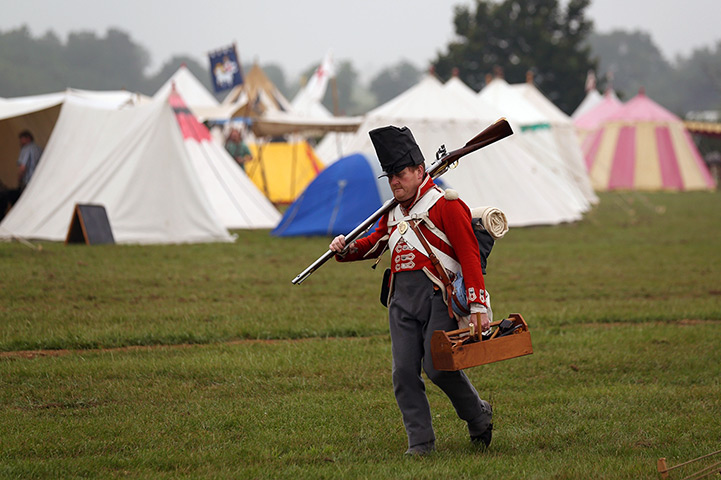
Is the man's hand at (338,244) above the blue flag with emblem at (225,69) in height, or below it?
below

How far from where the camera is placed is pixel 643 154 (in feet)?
137

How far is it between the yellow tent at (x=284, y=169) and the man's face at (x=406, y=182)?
24657 millimetres

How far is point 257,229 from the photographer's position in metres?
19.8

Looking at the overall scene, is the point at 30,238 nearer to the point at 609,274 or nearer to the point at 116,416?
the point at 609,274

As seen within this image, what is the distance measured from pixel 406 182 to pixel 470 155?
1606 centimetres

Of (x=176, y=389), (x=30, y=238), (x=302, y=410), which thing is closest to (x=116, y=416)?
(x=176, y=389)

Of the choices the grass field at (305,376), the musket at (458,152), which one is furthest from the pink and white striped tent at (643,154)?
the musket at (458,152)

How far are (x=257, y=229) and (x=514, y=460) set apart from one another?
15188 mm

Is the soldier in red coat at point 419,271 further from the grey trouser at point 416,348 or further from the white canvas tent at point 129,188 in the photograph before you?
the white canvas tent at point 129,188

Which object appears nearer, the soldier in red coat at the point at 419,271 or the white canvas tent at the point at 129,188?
the soldier in red coat at the point at 419,271

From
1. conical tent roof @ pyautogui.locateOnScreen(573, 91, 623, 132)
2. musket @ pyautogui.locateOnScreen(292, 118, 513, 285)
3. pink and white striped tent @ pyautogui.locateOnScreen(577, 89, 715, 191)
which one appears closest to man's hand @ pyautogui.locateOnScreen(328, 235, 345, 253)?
musket @ pyautogui.locateOnScreen(292, 118, 513, 285)

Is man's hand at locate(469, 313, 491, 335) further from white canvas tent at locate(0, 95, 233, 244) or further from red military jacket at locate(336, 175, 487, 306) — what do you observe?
white canvas tent at locate(0, 95, 233, 244)

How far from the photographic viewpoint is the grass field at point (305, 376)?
4.96 m

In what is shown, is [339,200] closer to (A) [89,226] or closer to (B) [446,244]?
(A) [89,226]
